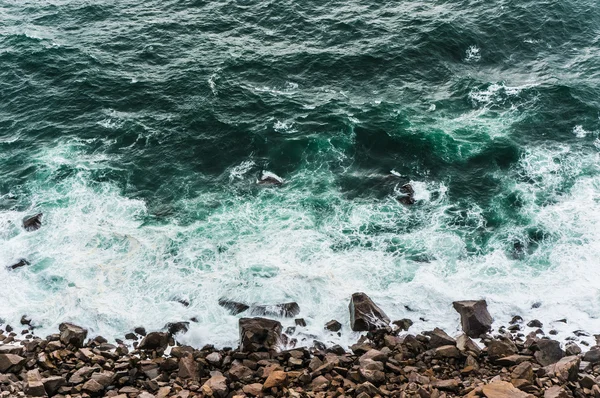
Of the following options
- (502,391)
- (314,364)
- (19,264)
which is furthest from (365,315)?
(19,264)

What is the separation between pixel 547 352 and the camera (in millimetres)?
35562

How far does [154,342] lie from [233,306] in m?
6.45

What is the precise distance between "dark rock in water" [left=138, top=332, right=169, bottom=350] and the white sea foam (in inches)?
69.8

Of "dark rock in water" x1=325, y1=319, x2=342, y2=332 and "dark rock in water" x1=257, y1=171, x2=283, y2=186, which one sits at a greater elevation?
"dark rock in water" x1=257, y1=171, x2=283, y2=186

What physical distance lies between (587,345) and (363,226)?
1910cm

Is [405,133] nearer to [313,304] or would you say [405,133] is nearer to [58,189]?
[313,304]

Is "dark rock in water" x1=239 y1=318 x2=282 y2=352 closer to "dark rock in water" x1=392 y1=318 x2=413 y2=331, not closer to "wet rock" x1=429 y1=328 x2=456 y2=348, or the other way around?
"dark rock in water" x1=392 y1=318 x2=413 y2=331

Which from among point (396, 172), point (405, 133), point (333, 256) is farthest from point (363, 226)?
point (405, 133)

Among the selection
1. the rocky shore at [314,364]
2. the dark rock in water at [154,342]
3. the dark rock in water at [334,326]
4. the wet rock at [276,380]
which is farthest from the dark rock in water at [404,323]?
the dark rock in water at [154,342]

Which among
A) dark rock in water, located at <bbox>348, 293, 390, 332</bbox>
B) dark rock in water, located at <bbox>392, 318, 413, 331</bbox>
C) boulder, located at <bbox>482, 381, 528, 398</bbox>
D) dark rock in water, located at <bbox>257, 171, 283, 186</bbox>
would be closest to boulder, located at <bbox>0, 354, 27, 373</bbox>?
dark rock in water, located at <bbox>348, 293, 390, 332</bbox>

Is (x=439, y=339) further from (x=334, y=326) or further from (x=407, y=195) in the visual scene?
(x=407, y=195)

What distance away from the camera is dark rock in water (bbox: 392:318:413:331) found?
39031mm

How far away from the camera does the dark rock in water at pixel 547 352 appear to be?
35.2 metres

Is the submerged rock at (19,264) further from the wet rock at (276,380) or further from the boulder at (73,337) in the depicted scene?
the wet rock at (276,380)
